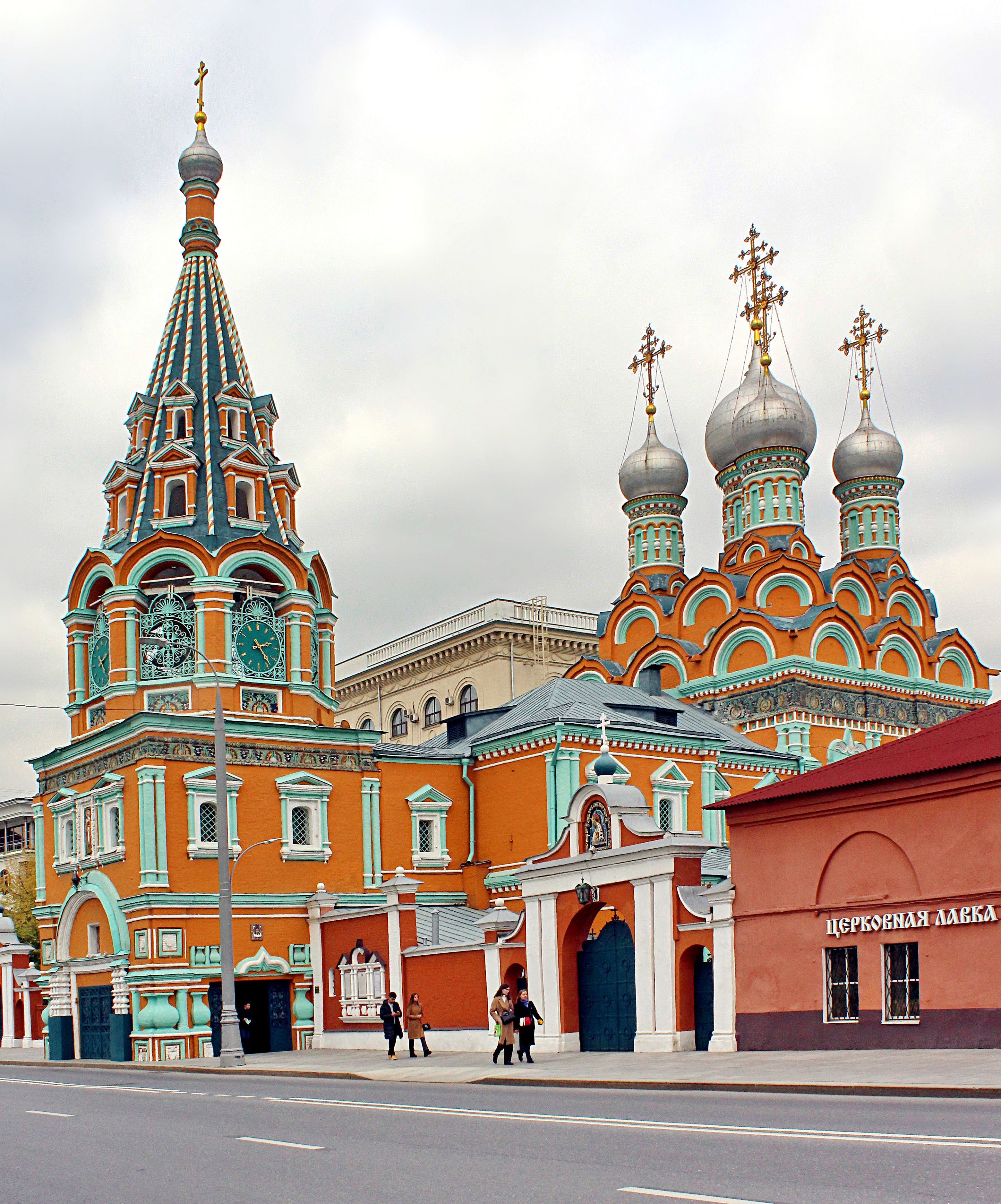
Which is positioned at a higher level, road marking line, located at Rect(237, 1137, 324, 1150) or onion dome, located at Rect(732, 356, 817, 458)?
onion dome, located at Rect(732, 356, 817, 458)

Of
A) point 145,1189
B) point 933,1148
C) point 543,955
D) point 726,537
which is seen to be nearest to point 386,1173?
point 145,1189

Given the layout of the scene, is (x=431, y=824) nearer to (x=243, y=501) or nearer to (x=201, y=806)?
(x=201, y=806)

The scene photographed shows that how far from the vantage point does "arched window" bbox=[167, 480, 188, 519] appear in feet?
118

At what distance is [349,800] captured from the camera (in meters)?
34.8

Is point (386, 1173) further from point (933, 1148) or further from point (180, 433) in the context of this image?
point (180, 433)

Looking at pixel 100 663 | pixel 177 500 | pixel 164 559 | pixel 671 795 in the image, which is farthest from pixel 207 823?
pixel 671 795

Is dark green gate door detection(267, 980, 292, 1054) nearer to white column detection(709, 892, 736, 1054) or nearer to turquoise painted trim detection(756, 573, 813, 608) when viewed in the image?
white column detection(709, 892, 736, 1054)

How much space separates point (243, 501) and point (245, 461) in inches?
38.3

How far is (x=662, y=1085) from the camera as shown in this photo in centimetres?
1673

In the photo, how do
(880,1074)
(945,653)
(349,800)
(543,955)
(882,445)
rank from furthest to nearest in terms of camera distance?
(882,445), (945,653), (349,800), (543,955), (880,1074)

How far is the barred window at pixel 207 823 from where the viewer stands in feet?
107

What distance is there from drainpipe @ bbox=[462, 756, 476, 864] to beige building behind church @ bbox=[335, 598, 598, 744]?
19549 mm

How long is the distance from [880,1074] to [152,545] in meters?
23.7

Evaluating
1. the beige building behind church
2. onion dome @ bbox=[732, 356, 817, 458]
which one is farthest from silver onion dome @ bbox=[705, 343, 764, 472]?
the beige building behind church
